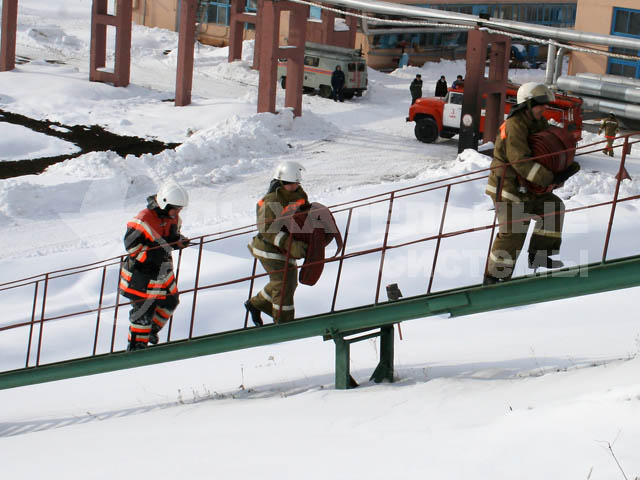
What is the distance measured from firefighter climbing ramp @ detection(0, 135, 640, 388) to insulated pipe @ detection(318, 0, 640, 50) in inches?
159

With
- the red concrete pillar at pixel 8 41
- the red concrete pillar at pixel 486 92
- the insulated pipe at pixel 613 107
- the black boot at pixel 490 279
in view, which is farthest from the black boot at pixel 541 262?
the red concrete pillar at pixel 8 41

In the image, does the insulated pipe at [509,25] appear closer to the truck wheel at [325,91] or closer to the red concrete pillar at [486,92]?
the red concrete pillar at [486,92]

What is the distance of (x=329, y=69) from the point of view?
28.7m

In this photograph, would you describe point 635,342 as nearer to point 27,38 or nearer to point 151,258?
point 151,258

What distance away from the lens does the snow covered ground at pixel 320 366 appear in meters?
5.56

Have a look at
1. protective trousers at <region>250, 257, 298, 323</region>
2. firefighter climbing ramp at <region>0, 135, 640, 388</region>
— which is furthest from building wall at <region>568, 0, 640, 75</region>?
protective trousers at <region>250, 257, 298, 323</region>

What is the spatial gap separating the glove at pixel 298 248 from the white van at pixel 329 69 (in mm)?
20792

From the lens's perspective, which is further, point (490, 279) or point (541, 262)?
point (541, 262)

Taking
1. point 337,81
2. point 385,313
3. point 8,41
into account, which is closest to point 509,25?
point 337,81

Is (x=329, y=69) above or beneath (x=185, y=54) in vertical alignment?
beneath

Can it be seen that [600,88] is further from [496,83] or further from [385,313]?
[385,313]

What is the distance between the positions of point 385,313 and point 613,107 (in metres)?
20.3

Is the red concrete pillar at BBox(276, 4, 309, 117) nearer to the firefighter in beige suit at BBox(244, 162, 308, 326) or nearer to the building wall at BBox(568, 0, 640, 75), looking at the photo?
the building wall at BBox(568, 0, 640, 75)

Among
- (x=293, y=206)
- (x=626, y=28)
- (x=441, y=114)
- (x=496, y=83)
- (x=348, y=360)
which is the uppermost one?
(x=626, y=28)
